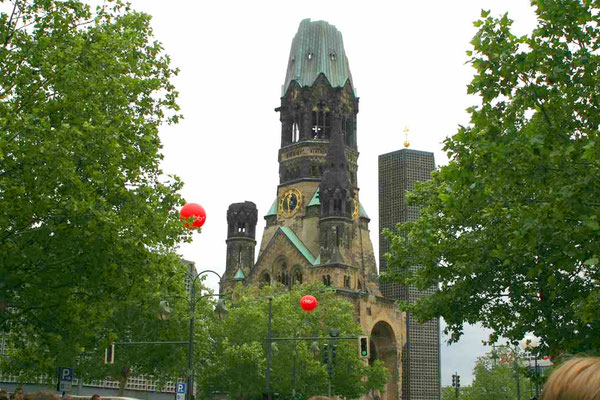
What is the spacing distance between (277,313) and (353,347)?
9761 mm

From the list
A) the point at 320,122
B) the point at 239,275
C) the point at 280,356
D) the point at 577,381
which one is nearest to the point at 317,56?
the point at 320,122

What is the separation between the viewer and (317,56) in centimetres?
11212

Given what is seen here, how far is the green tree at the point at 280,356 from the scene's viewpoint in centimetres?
6247

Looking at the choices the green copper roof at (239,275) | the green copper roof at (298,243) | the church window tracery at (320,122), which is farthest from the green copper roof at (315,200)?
the green copper roof at (239,275)

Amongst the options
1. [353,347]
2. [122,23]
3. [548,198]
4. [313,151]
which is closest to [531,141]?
[548,198]

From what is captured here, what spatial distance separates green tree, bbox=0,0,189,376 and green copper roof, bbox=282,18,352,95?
85.4m

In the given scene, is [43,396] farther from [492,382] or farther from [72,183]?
[492,382]

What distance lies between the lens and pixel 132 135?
2523 centimetres

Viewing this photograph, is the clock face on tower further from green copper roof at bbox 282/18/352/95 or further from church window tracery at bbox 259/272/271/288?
green copper roof at bbox 282/18/352/95

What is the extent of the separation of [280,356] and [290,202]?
1682 inches

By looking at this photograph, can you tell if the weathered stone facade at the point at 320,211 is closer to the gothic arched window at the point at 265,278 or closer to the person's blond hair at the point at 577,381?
the gothic arched window at the point at 265,278

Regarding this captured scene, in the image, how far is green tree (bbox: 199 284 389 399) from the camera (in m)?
62.5

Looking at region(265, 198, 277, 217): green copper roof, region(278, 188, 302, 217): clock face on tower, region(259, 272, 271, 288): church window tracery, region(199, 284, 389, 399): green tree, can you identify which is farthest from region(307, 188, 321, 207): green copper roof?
region(199, 284, 389, 399): green tree

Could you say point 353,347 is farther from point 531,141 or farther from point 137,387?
point 531,141
